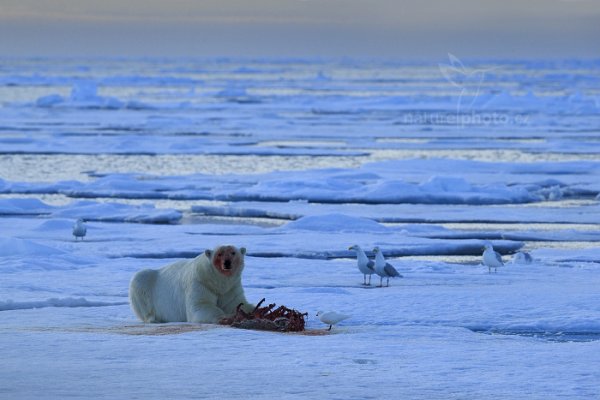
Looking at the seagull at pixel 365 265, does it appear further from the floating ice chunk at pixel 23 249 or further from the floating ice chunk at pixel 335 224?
the floating ice chunk at pixel 335 224

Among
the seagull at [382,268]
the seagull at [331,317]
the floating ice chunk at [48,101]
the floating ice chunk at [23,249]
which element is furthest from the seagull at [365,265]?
the floating ice chunk at [48,101]

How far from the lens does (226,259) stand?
609 cm

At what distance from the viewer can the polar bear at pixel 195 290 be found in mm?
6133

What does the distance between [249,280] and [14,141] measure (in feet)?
52.0

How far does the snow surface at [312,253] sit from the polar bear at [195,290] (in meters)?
0.22

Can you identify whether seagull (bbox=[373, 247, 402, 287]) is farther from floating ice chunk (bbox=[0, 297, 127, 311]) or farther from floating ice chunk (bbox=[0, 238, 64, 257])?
floating ice chunk (bbox=[0, 238, 64, 257])

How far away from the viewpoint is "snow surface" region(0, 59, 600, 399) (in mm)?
4430

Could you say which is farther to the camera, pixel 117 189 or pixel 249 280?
pixel 117 189

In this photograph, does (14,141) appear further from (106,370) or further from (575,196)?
(106,370)

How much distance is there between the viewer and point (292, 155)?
21.2 meters

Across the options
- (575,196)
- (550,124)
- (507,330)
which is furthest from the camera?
(550,124)

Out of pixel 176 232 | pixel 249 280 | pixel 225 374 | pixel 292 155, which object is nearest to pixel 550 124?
pixel 292 155

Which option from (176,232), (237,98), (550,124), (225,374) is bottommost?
(225,374)

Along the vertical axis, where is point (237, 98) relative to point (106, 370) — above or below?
above
